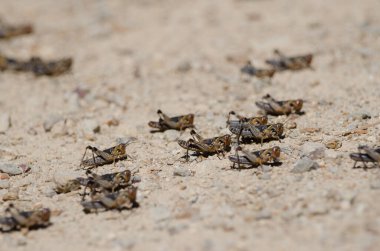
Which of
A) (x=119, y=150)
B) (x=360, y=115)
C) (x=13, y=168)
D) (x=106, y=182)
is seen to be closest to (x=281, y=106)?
(x=360, y=115)

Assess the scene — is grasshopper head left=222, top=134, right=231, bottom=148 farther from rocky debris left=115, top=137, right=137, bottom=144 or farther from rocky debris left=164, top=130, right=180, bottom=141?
rocky debris left=115, top=137, right=137, bottom=144

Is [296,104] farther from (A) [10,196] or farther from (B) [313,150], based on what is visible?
(A) [10,196]

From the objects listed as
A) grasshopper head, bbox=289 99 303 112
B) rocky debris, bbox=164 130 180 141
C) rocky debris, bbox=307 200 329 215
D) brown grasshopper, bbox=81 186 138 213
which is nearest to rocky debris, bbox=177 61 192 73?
rocky debris, bbox=164 130 180 141

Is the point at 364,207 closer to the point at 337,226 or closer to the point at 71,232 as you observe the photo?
the point at 337,226

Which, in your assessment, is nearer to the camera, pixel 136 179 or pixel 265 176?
pixel 265 176

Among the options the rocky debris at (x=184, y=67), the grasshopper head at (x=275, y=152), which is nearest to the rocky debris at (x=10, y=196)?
the grasshopper head at (x=275, y=152)

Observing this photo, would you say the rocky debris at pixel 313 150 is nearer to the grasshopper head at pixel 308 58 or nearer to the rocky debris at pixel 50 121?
the grasshopper head at pixel 308 58

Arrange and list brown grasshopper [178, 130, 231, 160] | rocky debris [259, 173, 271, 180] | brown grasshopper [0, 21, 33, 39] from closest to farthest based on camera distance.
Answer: rocky debris [259, 173, 271, 180] → brown grasshopper [178, 130, 231, 160] → brown grasshopper [0, 21, 33, 39]
